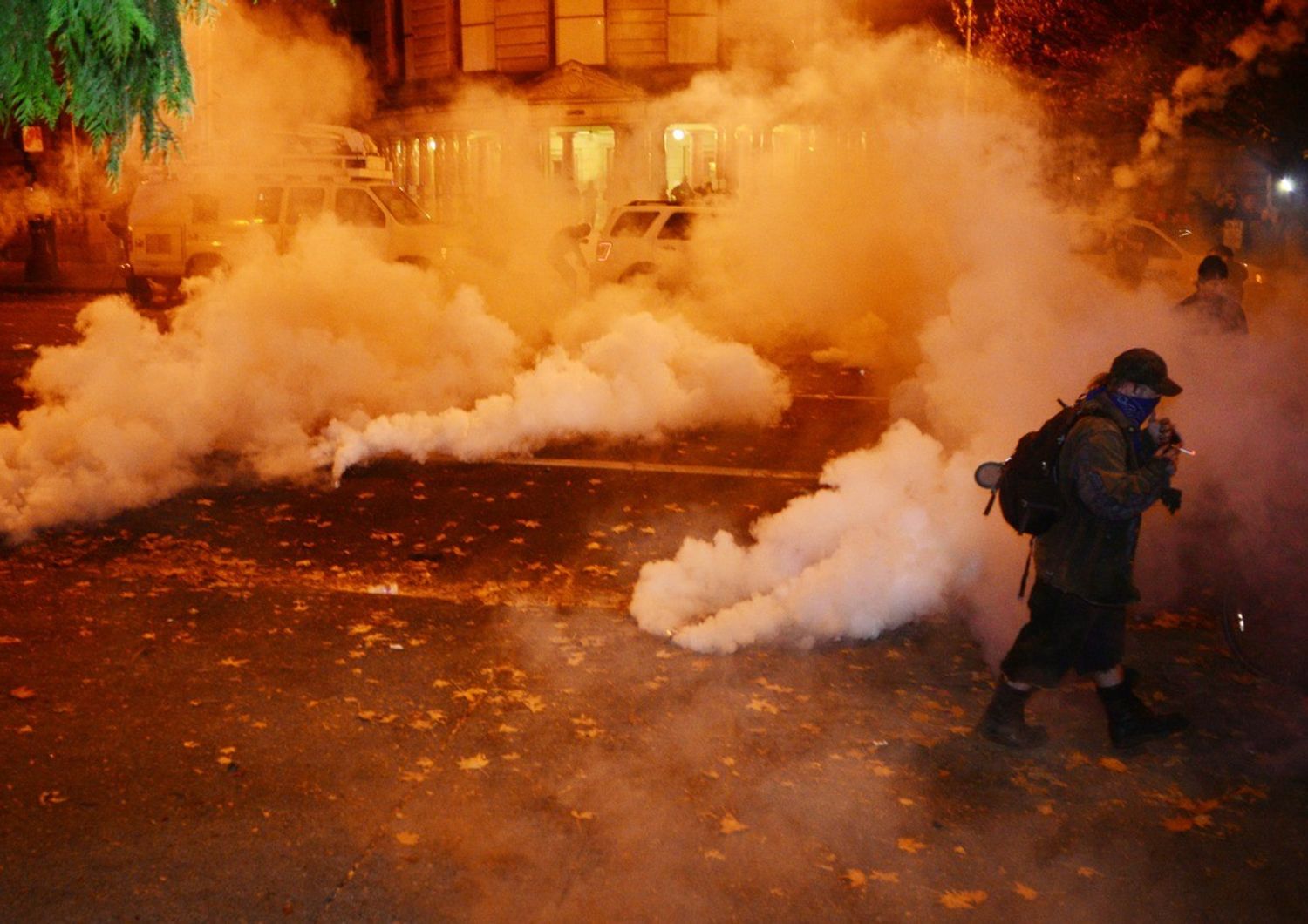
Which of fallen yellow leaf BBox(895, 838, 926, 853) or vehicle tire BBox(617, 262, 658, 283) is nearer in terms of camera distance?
fallen yellow leaf BBox(895, 838, 926, 853)

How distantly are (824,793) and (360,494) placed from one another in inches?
193

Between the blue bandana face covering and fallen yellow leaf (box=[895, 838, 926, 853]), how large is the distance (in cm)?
178

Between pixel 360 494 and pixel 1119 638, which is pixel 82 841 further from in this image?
pixel 360 494

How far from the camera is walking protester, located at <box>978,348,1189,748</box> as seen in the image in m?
4.00

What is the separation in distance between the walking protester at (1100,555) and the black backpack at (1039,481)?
1.4 inches

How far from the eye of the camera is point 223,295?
30.9 ft

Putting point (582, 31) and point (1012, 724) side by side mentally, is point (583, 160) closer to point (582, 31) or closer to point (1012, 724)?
point (582, 31)

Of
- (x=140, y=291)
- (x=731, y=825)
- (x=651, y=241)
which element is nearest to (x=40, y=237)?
(x=140, y=291)

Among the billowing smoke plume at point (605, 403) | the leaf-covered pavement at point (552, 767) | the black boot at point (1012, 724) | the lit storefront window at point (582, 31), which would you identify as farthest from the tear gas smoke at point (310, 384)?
the lit storefront window at point (582, 31)

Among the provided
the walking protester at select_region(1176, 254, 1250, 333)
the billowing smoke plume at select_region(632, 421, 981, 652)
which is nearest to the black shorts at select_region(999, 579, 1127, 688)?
the billowing smoke plume at select_region(632, 421, 981, 652)

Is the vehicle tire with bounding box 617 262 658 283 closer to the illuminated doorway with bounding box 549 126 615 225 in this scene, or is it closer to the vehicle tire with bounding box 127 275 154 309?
the vehicle tire with bounding box 127 275 154 309

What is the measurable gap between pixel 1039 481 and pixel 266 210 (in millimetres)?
15962

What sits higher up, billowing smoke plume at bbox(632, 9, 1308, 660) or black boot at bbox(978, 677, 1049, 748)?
billowing smoke plume at bbox(632, 9, 1308, 660)

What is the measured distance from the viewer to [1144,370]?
405cm
